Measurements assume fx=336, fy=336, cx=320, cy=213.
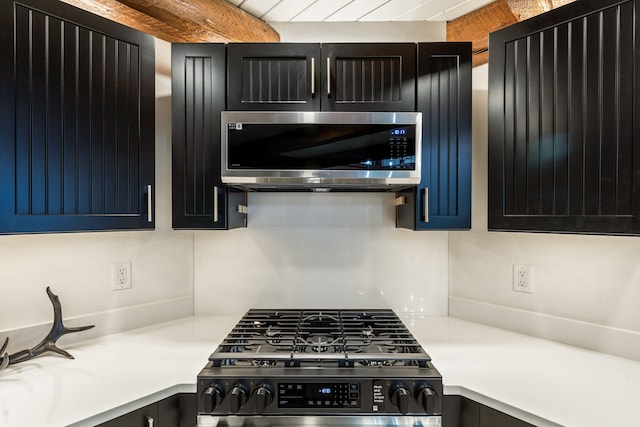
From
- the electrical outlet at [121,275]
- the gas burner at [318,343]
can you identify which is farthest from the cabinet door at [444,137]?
the electrical outlet at [121,275]

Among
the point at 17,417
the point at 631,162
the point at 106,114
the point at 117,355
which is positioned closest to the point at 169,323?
the point at 117,355

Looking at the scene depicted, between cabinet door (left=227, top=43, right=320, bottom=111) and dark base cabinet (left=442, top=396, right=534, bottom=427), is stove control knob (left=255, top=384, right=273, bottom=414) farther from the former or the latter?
cabinet door (left=227, top=43, right=320, bottom=111)

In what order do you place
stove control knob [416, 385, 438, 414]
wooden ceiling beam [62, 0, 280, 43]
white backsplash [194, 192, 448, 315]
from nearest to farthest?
stove control knob [416, 385, 438, 414] < wooden ceiling beam [62, 0, 280, 43] < white backsplash [194, 192, 448, 315]

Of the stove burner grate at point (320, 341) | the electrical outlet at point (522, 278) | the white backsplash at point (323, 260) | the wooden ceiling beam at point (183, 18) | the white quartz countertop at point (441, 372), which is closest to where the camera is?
the white quartz countertop at point (441, 372)

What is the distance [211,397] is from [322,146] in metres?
0.99

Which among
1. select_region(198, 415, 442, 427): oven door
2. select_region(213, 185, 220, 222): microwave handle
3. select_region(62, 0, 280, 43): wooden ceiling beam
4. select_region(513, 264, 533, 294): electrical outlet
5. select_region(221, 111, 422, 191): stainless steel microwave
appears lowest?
select_region(198, 415, 442, 427): oven door

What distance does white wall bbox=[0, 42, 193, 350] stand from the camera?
4.38 ft

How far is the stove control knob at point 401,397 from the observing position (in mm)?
1097

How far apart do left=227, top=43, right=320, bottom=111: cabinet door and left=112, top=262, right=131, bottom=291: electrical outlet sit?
0.94 meters

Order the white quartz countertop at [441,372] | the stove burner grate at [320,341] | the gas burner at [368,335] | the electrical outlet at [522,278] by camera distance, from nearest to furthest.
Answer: the white quartz countertop at [441,372], the stove burner grate at [320,341], the gas burner at [368,335], the electrical outlet at [522,278]

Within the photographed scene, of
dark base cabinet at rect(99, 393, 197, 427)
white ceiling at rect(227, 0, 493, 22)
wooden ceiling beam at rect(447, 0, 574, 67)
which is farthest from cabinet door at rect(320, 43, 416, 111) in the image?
dark base cabinet at rect(99, 393, 197, 427)

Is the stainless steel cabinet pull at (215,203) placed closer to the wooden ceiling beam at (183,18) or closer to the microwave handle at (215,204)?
the microwave handle at (215,204)

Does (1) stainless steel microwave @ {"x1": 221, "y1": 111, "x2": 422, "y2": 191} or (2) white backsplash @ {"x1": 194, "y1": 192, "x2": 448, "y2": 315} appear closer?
(1) stainless steel microwave @ {"x1": 221, "y1": 111, "x2": 422, "y2": 191}

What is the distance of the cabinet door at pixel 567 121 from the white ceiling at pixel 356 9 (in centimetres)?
41
